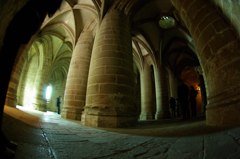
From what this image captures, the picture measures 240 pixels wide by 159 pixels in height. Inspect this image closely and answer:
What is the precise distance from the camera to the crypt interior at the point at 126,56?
2.81 meters

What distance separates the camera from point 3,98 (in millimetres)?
1060

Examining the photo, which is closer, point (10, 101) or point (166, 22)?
point (10, 101)

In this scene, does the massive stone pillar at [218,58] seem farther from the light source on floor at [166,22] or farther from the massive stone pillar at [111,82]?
the light source on floor at [166,22]

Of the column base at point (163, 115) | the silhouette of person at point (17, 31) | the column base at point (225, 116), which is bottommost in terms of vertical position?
the column base at point (163, 115)

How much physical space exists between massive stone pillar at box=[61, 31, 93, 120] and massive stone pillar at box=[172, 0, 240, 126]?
6.78 meters

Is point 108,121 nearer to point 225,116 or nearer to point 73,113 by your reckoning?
point 225,116

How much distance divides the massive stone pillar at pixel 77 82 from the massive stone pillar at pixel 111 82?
290cm

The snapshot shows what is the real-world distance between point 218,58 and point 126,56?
3.76m

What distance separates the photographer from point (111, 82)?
5.71 m

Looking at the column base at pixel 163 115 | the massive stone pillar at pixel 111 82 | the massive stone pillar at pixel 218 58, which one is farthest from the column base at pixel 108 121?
the column base at pixel 163 115

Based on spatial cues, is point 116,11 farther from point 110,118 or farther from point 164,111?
point 164,111

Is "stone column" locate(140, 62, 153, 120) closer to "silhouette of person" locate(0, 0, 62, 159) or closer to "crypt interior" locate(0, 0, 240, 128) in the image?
"crypt interior" locate(0, 0, 240, 128)

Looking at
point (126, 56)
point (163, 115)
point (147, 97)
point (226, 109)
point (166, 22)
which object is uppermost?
point (166, 22)

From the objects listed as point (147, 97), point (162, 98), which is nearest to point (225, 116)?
point (162, 98)
